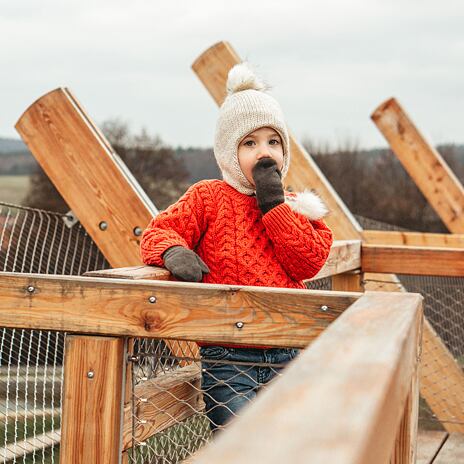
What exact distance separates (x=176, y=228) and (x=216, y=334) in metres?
0.74

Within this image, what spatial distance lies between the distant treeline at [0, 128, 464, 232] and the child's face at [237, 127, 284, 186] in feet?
38.5

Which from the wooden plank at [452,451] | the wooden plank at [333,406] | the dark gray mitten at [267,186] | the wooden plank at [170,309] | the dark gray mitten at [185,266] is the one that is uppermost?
the dark gray mitten at [267,186]

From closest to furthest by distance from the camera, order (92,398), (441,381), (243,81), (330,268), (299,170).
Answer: (92,398)
(243,81)
(330,268)
(441,381)
(299,170)

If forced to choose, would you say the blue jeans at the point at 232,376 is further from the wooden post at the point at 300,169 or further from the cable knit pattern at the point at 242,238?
the wooden post at the point at 300,169

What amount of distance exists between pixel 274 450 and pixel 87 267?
319 centimetres

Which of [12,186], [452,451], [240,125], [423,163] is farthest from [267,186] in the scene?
[12,186]

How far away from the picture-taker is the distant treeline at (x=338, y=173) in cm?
1642

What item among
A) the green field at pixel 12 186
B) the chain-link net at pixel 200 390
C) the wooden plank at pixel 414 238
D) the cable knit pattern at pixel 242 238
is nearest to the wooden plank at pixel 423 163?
the wooden plank at pixel 414 238

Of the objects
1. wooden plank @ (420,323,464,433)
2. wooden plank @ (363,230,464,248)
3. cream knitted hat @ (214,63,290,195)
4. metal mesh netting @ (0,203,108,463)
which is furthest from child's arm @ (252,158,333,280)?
wooden plank @ (363,230,464,248)

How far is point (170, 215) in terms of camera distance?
271 centimetres

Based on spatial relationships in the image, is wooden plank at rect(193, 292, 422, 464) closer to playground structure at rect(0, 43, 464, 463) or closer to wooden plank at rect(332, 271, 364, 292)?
playground structure at rect(0, 43, 464, 463)

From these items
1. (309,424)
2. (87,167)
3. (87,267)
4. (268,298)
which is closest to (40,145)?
(87,167)

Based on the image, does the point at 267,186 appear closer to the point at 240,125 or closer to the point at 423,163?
the point at 240,125

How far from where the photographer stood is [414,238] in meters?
5.76
